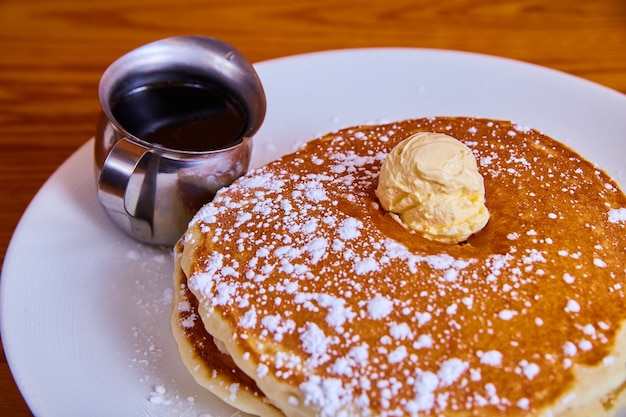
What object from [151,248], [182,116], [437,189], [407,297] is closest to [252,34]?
[182,116]

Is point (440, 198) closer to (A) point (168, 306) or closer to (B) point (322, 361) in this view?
(B) point (322, 361)

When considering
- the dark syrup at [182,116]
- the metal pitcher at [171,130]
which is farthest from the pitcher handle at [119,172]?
the dark syrup at [182,116]

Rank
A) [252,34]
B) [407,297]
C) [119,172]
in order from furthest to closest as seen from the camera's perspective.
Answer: [252,34]
[119,172]
[407,297]

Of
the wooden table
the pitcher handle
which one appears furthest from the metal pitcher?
the wooden table

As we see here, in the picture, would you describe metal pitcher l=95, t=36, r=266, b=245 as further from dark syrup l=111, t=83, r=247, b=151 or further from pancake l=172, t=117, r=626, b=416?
pancake l=172, t=117, r=626, b=416

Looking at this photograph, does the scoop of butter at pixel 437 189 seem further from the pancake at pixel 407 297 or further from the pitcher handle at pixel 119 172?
the pitcher handle at pixel 119 172

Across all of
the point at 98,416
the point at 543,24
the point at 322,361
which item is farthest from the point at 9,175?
the point at 543,24

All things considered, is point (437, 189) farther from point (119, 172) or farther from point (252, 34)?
point (252, 34)
